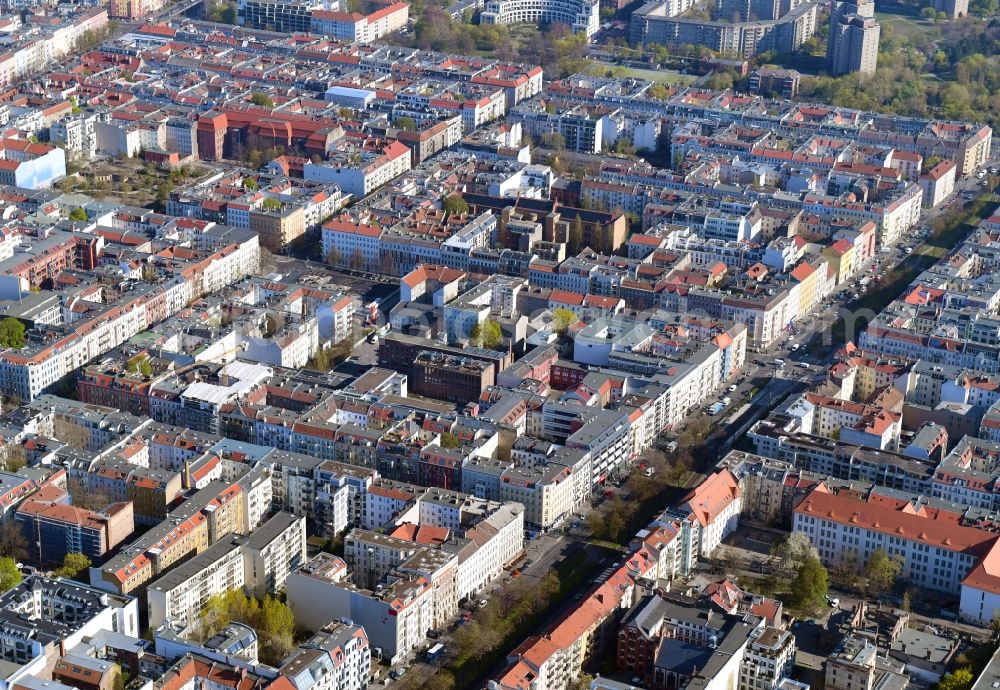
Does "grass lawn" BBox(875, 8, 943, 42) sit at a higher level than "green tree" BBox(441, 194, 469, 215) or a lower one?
higher

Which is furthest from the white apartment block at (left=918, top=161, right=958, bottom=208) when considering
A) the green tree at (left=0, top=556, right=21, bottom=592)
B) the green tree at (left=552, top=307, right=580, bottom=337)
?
the green tree at (left=0, top=556, right=21, bottom=592)

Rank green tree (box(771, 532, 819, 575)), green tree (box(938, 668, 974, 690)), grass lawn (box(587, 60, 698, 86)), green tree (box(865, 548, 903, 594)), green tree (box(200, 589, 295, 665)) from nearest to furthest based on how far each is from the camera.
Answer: green tree (box(938, 668, 974, 690)) < green tree (box(200, 589, 295, 665)) < green tree (box(865, 548, 903, 594)) < green tree (box(771, 532, 819, 575)) < grass lawn (box(587, 60, 698, 86))

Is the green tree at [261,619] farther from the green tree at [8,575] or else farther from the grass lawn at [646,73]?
the grass lawn at [646,73]

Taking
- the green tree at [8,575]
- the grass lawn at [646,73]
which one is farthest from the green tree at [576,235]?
the green tree at [8,575]

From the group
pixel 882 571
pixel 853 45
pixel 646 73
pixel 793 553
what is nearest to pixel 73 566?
pixel 793 553

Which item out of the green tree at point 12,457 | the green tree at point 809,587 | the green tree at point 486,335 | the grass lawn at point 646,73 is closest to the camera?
the green tree at point 809,587

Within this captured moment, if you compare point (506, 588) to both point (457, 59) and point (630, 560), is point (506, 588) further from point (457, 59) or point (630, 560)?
point (457, 59)

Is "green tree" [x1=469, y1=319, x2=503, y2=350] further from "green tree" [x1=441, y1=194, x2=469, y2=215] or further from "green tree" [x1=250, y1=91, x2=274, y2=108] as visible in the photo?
"green tree" [x1=250, y1=91, x2=274, y2=108]
